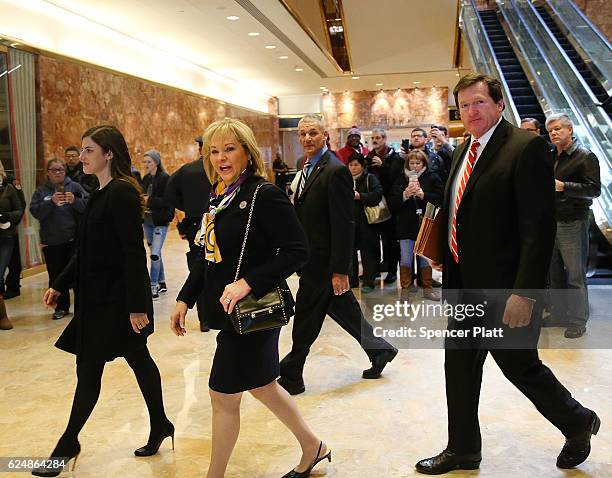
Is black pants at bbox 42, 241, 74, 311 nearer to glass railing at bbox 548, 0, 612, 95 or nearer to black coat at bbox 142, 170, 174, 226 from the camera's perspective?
black coat at bbox 142, 170, 174, 226

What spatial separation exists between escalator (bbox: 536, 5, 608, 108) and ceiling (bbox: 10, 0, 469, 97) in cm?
183

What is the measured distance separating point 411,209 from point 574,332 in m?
2.21

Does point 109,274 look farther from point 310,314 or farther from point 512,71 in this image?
point 512,71

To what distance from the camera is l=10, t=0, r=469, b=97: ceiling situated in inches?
390

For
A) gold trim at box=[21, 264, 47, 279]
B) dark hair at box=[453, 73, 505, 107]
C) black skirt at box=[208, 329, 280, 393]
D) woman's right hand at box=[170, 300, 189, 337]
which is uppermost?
dark hair at box=[453, 73, 505, 107]

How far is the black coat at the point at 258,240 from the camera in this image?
92.5 inches

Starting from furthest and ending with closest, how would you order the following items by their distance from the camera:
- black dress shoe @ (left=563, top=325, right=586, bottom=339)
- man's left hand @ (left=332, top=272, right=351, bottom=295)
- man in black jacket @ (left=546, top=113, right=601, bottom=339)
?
black dress shoe @ (left=563, top=325, right=586, bottom=339) < man in black jacket @ (left=546, top=113, right=601, bottom=339) < man's left hand @ (left=332, top=272, right=351, bottom=295)

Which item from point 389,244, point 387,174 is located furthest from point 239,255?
point 389,244

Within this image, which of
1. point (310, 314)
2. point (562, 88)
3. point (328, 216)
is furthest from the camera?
point (562, 88)

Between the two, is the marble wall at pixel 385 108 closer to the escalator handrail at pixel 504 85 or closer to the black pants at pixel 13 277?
the escalator handrail at pixel 504 85

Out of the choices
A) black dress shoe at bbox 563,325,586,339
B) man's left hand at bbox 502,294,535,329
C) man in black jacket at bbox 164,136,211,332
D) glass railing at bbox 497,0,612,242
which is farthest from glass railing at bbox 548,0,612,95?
man's left hand at bbox 502,294,535,329

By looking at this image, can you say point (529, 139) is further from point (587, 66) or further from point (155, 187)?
point (587, 66)

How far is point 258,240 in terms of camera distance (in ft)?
7.82

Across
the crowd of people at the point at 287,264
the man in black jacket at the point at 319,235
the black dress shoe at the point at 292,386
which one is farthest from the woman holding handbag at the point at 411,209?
the black dress shoe at the point at 292,386
